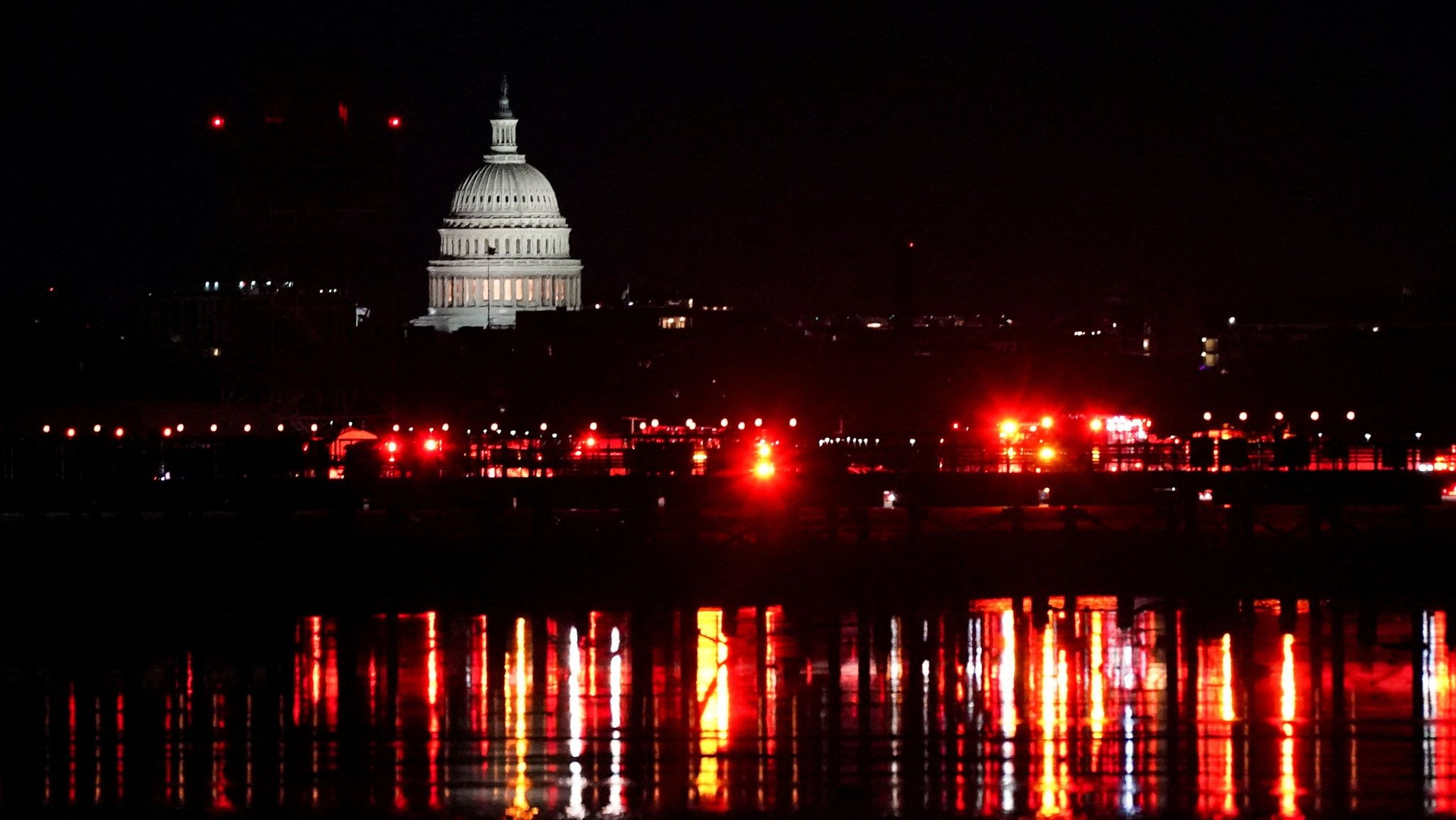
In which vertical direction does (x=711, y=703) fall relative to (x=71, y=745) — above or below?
above

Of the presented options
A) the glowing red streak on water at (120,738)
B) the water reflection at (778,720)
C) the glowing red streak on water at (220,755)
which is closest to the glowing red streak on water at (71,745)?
the water reflection at (778,720)

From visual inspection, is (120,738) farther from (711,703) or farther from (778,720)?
(778,720)

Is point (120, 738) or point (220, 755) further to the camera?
point (120, 738)

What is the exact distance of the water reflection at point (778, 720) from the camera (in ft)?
87.2

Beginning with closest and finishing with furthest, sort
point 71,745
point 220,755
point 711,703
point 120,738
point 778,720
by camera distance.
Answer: point 220,755, point 71,745, point 120,738, point 778,720, point 711,703

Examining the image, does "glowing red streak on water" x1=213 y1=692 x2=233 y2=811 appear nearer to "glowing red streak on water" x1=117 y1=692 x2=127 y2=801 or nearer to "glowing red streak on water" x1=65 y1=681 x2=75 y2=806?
"glowing red streak on water" x1=117 y1=692 x2=127 y2=801

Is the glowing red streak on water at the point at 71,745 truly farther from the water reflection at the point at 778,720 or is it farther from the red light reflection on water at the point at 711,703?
the red light reflection on water at the point at 711,703

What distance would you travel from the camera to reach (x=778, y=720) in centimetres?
3067

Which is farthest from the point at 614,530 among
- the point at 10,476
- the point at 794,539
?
the point at 10,476

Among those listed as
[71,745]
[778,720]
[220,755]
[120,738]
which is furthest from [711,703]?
[71,745]

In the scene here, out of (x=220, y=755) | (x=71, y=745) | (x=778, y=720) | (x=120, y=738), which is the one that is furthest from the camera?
(x=778, y=720)

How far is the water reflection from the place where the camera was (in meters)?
26.6

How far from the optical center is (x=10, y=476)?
56.8 m

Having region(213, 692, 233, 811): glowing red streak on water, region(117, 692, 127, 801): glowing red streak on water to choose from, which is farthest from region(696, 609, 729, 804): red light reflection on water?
region(117, 692, 127, 801): glowing red streak on water
